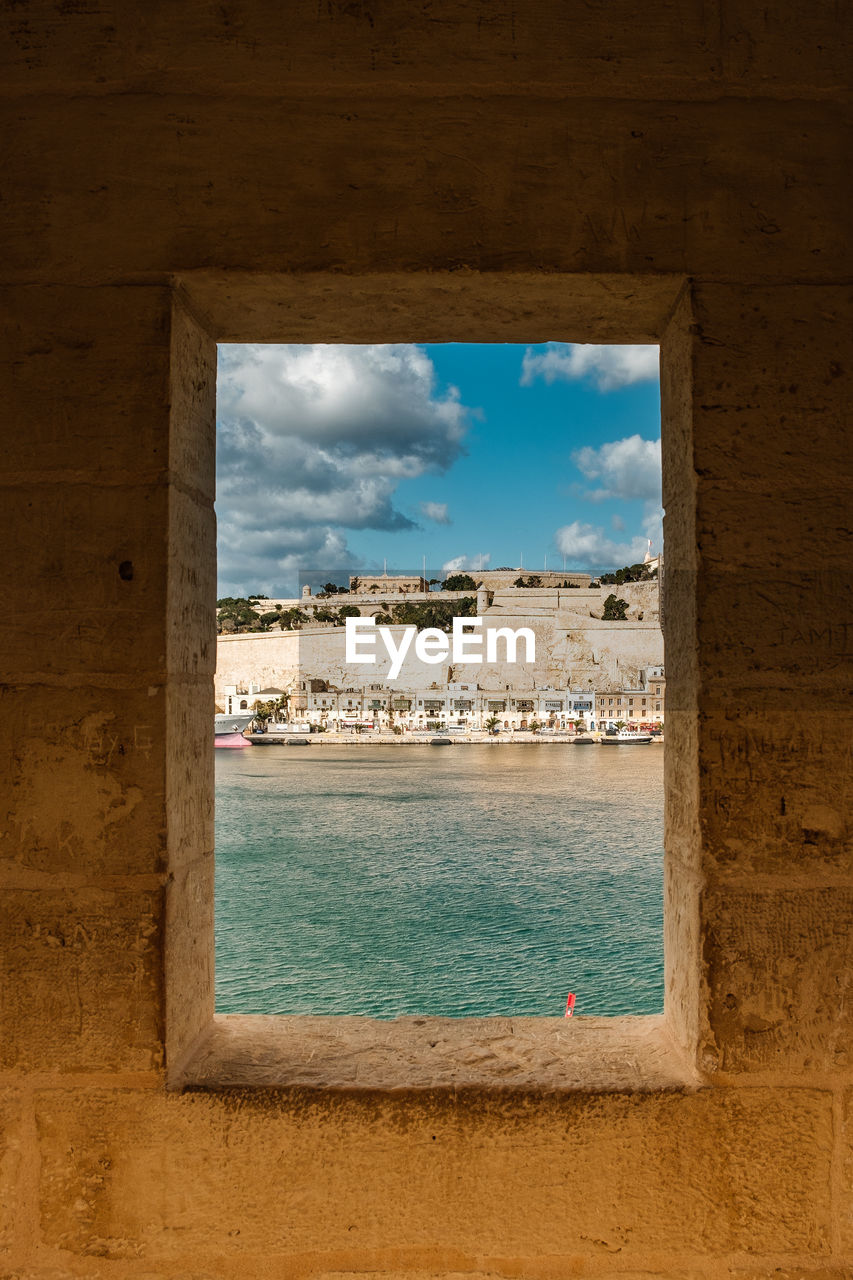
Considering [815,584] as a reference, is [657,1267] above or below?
below

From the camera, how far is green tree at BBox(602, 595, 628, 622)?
6831cm

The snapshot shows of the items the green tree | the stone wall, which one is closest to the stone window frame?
the stone wall

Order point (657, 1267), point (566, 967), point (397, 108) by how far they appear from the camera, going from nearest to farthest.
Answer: point (657, 1267)
point (397, 108)
point (566, 967)

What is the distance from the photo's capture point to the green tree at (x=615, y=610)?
2689 inches

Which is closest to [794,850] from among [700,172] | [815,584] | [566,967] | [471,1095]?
[815,584]

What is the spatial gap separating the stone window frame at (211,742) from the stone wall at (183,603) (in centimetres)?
1

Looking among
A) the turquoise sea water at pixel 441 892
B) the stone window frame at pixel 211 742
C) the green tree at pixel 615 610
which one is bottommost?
the turquoise sea water at pixel 441 892

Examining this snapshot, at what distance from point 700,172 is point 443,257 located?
0.48 meters

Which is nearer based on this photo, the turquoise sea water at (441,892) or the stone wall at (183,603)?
the stone wall at (183,603)

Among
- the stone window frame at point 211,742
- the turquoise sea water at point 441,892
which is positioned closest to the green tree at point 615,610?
the turquoise sea water at point 441,892

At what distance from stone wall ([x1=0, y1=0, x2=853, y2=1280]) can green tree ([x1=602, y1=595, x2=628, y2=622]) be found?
223 ft

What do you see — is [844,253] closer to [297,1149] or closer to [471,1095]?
[471,1095]

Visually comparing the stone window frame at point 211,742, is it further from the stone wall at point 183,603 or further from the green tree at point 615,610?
the green tree at point 615,610

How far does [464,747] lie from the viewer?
64938 millimetres
